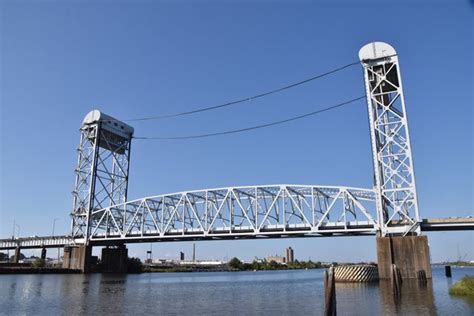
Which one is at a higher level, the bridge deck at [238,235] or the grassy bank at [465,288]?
the bridge deck at [238,235]

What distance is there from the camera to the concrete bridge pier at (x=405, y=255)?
4844 cm

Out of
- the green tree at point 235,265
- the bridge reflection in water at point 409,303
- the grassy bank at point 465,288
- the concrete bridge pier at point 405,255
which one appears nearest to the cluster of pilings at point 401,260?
the concrete bridge pier at point 405,255

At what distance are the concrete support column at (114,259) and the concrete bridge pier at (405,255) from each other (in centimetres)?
6201

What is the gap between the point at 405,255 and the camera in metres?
49.3

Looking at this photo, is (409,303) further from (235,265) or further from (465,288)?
(235,265)

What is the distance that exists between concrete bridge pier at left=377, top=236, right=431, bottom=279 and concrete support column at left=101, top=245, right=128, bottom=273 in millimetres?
62013

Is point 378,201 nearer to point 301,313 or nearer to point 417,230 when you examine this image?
point 417,230

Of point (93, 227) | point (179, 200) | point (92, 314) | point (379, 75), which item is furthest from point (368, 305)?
point (93, 227)

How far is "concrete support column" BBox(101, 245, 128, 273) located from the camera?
3713 inches

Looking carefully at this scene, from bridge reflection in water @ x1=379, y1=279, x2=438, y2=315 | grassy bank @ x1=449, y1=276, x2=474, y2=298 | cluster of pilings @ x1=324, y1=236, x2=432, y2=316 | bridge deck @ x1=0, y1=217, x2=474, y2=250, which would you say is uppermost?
bridge deck @ x1=0, y1=217, x2=474, y2=250

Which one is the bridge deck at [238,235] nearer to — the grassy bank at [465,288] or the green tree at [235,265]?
the grassy bank at [465,288]

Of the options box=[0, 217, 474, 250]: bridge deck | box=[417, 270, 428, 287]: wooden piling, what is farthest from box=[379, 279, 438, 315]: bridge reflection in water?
box=[0, 217, 474, 250]: bridge deck

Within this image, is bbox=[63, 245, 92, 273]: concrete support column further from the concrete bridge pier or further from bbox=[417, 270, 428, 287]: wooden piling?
bbox=[417, 270, 428, 287]: wooden piling

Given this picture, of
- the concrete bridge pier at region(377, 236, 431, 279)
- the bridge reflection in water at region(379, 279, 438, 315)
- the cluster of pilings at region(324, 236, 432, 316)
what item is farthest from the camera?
the concrete bridge pier at region(377, 236, 431, 279)
